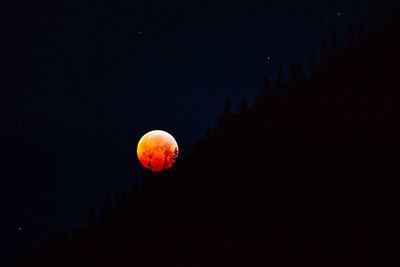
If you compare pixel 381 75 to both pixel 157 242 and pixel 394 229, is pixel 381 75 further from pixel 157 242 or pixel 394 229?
pixel 157 242

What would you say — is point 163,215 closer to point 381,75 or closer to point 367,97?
point 367,97

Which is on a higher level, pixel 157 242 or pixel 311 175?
pixel 311 175

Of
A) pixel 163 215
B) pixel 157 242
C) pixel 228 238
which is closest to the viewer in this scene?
pixel 228 238

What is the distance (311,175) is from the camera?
50.8 meters

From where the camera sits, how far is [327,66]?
7269 centimetres

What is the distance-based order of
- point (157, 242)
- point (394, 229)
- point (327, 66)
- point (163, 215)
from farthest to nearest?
1. point (327, 66)
2. point (163, 215)
3. point (157, 242)
4. point (394, 229)

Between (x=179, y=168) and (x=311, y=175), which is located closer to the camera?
(x=311, y=175)

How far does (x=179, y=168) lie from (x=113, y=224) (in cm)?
1313

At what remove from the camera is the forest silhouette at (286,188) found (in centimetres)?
4075

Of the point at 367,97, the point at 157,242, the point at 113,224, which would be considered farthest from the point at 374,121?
the point at 113,224

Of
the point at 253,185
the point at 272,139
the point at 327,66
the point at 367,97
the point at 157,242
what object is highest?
the point at 327,66

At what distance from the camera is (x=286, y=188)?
48750 mm

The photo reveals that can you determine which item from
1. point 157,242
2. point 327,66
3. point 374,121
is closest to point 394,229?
point 374,121

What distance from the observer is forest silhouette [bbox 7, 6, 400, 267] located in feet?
134
